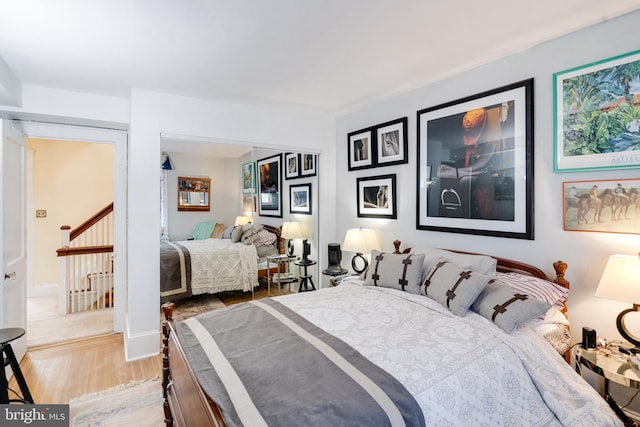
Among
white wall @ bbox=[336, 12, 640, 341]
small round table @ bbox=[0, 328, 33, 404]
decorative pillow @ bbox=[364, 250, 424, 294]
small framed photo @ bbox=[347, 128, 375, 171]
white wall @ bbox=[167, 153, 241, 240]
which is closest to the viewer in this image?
small round table @ bbox=[0, 328, 33, 404]

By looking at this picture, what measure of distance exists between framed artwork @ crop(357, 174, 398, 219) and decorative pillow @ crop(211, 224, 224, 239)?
5.16 feet

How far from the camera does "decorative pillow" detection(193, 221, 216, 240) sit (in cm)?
344

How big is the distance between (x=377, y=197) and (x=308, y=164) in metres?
1.04

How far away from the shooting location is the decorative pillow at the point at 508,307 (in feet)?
5.82

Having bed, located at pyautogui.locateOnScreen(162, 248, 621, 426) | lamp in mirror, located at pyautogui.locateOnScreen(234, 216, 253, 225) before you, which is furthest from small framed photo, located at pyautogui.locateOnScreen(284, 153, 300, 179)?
bed, located at pyautogui.locateOnScreen(162, 248, 621, 426)

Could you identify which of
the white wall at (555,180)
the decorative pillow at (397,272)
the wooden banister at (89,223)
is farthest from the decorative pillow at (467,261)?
the wooden banister at (89,223)

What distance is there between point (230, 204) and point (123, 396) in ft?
6.38

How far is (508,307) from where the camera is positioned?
183 cm

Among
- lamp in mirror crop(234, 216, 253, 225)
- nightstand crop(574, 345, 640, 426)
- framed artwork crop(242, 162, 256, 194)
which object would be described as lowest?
nightstand crop(574, 345, 640, 426)

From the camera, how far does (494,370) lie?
150cm

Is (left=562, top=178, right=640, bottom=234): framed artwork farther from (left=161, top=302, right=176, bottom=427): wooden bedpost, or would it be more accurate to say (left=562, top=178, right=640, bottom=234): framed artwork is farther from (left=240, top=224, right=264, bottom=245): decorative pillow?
(left=240, top=224, right=264, bottom=245): decorative pillow

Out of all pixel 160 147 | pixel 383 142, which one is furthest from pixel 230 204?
pixel 383 142

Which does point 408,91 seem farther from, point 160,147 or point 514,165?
point 160,147

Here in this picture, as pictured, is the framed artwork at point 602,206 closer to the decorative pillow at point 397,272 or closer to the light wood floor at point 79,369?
the decorative pillow at point 397,272
